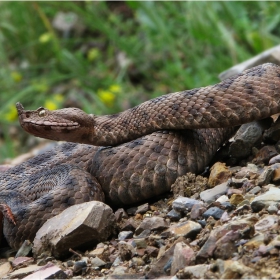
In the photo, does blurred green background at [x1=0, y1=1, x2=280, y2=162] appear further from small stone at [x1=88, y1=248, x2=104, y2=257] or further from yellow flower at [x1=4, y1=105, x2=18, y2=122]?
small stone at [x1=88, y1=248, x2=104, y2=257]

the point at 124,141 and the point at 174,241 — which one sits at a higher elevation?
the point at 124,141

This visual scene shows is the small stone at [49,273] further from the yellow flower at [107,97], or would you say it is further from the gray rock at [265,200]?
the yellow flower at [107,97]

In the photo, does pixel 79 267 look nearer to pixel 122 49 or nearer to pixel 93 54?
pixel 122 49

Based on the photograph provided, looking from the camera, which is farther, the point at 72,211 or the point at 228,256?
the point at 72,211

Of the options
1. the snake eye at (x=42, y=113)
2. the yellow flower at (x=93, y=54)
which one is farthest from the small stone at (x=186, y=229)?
the yellow flower at (x=93, y=54)

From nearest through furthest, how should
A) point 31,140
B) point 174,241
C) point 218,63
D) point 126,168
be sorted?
point 174,241
point 126,168
point 218,63
point 31,140

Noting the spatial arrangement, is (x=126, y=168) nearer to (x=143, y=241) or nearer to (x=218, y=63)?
(x=143, y=241)

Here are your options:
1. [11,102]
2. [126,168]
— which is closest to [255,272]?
[126,168]

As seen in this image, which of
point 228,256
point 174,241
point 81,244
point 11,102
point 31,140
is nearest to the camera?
point 228,256
